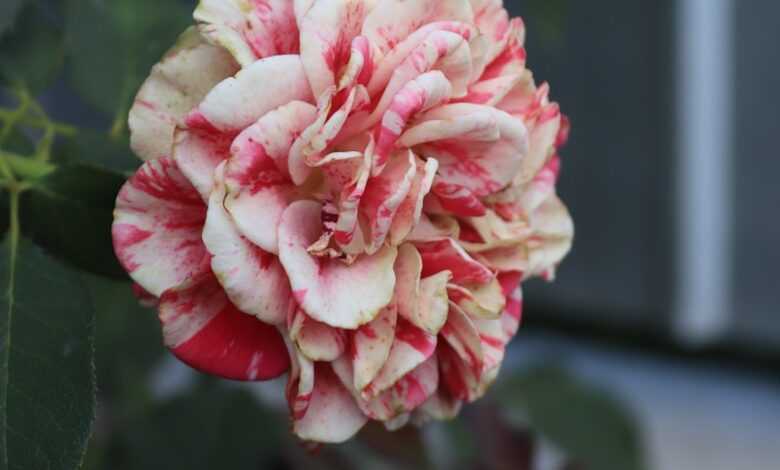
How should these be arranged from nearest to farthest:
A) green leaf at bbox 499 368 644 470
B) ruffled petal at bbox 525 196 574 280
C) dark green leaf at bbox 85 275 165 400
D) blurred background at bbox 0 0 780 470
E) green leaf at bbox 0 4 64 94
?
ruffled petal at bbox 525 196 574 280 → green leaf at bbox 0 4 64 94 → dark green leaf at bbox 85 275 165 400 → green leaf at bbox 499 368 644 470 → blurred background at bbox 0 0 780 470

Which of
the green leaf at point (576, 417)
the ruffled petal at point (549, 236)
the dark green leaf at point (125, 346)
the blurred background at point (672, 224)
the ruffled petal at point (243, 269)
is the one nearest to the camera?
the ruffled petal at point (243, 269)

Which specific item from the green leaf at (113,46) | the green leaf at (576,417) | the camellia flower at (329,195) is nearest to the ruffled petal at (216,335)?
the camellia flower at (329,195)

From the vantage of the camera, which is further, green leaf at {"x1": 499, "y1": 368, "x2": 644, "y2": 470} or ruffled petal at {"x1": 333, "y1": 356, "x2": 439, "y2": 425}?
green leaf at {"x1": 499, "y1": 368, "x2": 644, "y2": 470}

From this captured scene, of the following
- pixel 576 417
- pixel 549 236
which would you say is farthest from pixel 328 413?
pixel 576 417

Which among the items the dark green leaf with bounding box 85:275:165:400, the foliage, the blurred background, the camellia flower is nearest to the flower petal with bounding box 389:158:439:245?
the camellia flower

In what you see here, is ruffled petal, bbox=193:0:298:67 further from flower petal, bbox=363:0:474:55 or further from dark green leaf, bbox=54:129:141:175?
dark green leaf, bbox=54:129:141:175

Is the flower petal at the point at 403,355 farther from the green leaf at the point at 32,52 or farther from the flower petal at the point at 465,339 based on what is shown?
the green leaf at the point at 32,52

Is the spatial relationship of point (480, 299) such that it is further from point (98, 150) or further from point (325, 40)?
point (98, 150)
